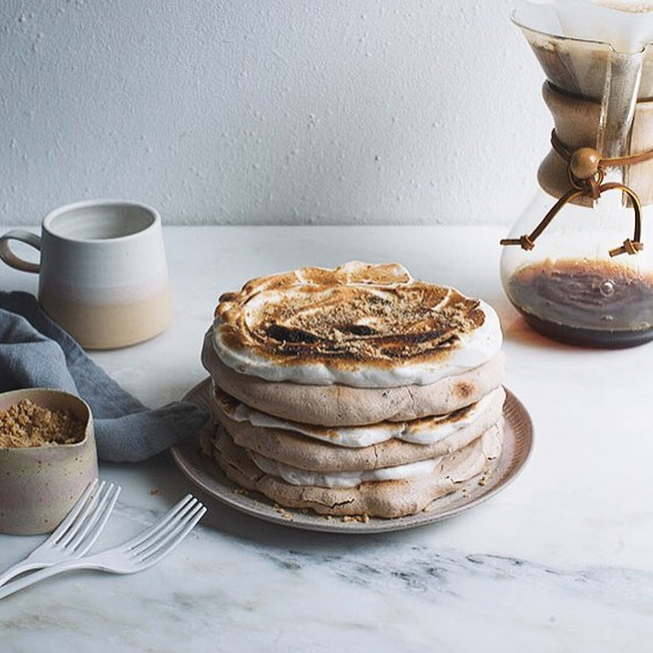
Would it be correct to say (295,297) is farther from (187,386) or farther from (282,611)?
(282,611)

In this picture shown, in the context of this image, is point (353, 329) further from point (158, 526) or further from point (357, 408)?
point (158, 526)

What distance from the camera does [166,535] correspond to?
0.91 meters

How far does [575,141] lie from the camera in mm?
1184

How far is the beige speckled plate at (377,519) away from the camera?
890 millimetres

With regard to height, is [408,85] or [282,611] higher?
[408,85]

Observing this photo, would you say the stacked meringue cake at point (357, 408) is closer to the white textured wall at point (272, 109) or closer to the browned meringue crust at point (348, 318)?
the browned meringue crust at point (348, 318)

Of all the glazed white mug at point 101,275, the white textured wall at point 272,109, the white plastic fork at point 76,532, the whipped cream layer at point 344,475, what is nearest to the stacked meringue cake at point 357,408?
the whipped cream layer at point 344,475

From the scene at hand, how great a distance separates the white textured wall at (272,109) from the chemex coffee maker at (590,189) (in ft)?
0.89

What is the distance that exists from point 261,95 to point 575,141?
18.5 inches

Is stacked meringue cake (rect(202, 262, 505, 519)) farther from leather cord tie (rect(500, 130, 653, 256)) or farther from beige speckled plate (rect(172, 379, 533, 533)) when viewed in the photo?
leather cord tie (rect(500, 130, 653, 256))

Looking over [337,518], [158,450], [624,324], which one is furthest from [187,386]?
[624,324]

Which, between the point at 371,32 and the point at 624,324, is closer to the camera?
the point at 624,324

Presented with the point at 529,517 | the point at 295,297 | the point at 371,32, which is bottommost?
the point at 529,517

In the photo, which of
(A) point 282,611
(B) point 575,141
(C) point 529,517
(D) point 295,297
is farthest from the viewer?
(B) point 575,141
